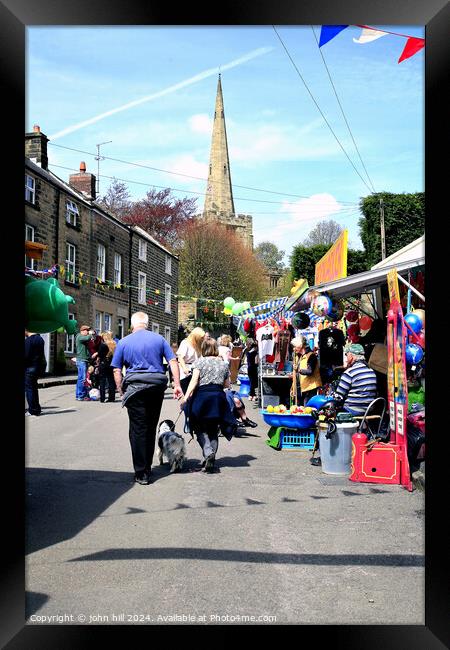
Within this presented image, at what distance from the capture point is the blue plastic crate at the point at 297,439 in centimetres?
1030

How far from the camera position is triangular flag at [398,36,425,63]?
6488 mm

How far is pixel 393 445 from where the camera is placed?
7535 mm

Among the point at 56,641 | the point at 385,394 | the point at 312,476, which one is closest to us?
the point at 56,641

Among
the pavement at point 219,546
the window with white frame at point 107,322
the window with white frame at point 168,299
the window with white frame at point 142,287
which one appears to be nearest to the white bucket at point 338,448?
the pavement at point 219,546

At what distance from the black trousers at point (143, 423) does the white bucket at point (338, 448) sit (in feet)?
6.88

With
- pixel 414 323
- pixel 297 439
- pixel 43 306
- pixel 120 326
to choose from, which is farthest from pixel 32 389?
pixel 120 326

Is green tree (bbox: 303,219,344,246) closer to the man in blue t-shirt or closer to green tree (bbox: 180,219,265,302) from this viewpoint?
green tree (bbox: 180,219,265,302)

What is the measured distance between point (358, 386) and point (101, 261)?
25.2 m

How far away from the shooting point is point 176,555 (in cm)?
496

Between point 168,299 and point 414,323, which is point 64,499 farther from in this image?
point 168,299

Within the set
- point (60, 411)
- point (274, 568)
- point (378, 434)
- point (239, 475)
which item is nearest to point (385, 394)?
point (378, 434)

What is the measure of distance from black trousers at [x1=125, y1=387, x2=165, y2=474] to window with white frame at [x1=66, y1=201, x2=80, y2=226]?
21.4 metres

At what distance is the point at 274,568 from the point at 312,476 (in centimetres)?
350
